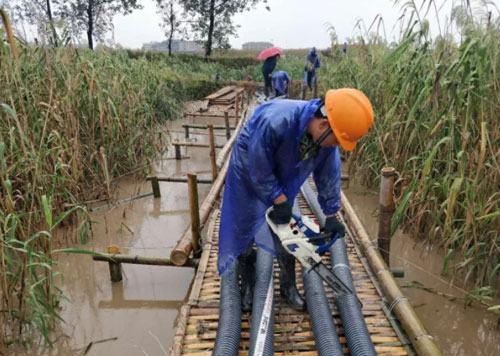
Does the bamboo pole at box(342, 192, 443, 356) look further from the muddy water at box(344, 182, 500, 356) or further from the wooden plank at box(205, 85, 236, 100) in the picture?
the wooden plank at box(205, 85, 236, 100)

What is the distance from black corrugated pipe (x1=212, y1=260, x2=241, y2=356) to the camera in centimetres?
187

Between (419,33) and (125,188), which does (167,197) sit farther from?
(419,33)

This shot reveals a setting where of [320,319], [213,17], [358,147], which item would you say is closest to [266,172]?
[320,319]

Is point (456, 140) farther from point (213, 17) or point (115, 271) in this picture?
point (213, 17)

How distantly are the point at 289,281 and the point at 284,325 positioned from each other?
249 millimetres

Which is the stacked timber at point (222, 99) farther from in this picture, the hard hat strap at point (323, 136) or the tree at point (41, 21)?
the hard hat strap at point (323, 136)

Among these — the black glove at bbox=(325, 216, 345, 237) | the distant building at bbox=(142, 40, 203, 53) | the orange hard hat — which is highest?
the distant building at bbox=(142, 40, 203, 53)

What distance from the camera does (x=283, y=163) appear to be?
187cm

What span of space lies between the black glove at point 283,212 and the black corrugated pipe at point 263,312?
52 centimetres

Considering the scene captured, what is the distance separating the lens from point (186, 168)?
6.38 metres

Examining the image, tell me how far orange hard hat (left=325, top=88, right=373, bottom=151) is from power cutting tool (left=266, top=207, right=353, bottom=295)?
493mm

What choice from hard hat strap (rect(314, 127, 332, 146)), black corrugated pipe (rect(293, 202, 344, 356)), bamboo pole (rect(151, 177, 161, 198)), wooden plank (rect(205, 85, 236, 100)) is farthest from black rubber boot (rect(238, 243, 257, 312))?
wooden plank (rect(205, 85, 236, 100))

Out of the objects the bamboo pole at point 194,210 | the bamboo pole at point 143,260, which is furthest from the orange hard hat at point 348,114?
the bamboo pole at point 143,260

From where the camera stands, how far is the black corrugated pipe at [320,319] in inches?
73.0
